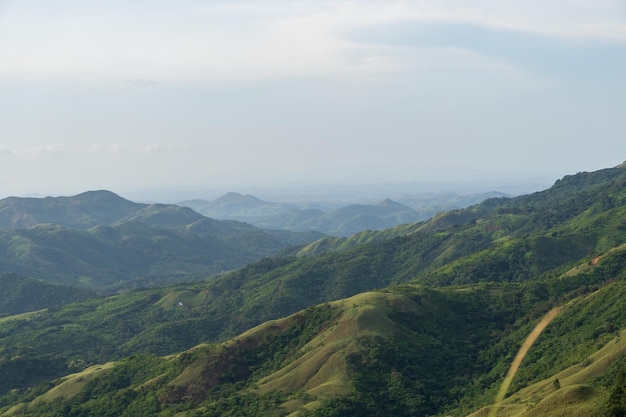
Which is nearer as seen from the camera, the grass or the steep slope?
the grass

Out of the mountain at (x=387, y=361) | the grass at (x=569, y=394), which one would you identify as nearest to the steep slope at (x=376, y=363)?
the mountain at (x=387, y=361)

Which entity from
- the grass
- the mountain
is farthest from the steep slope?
the grass

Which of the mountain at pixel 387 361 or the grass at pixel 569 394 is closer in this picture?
the grass at pixel 569 394

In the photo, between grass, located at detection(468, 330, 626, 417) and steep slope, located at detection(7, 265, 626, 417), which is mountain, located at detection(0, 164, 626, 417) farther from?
grass, located at detection(468, 330, 626, 417)

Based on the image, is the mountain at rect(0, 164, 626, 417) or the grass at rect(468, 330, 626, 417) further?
the mountain at rect(0, 164, 626, 417)

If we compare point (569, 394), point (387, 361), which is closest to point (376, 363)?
point (387, 361)

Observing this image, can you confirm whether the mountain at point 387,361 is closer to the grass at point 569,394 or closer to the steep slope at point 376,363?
the steep slope at point 376,363

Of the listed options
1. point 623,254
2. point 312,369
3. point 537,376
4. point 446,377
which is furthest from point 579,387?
point 623,254

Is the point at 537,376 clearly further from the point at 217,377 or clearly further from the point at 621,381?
the point at 217,377

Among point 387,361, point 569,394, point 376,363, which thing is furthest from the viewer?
point 387,361

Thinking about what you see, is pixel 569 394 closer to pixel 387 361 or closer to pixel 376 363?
pixel 376 363

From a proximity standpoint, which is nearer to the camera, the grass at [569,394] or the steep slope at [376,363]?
the grass at [569,394]
